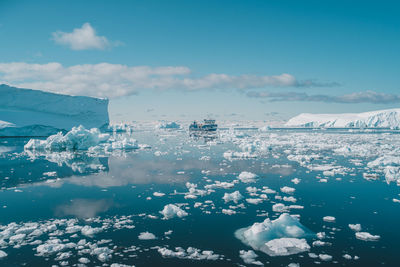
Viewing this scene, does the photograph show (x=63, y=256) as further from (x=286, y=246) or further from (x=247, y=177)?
(x=247, y=177)

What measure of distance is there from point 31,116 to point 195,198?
3512 cm

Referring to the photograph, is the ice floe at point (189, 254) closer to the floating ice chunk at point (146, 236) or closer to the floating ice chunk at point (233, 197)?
the floating ice chunk at point (146, 236)

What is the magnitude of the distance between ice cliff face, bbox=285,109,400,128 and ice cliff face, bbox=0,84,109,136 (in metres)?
62.6

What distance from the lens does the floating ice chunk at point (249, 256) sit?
451 cm

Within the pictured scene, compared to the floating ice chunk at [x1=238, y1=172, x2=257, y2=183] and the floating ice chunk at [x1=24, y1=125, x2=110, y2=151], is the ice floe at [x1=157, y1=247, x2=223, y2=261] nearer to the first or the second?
the floating ice chunk at [x1=238, y1=172, x2=257, y2=183]

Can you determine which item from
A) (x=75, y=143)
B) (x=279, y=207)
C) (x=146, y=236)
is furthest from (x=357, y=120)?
(x=146, y=236)

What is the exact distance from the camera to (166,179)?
36.0 ft

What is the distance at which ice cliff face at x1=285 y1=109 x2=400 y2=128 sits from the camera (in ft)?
224

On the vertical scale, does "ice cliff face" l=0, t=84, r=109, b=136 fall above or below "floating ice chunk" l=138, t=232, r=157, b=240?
above

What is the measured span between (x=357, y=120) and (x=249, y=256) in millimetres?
77864

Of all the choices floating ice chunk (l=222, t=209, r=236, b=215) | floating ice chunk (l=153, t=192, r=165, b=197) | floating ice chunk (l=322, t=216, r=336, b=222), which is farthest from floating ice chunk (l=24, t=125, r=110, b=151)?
floating ice chunk (l=322, t=216, r=336, b=222)

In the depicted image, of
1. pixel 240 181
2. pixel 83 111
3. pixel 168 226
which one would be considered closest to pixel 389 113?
pixel 83 111

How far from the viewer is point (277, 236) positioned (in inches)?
213

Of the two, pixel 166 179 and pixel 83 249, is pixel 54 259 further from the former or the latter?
pixel 166 179
